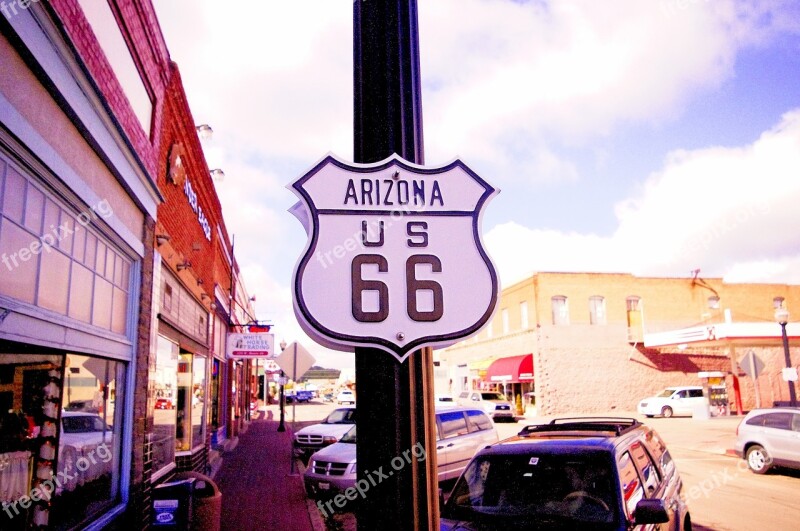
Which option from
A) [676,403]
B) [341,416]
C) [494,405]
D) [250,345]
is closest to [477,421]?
[341,416]

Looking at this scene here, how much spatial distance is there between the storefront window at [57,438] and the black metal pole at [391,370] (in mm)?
3898

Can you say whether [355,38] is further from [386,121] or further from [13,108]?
[13,108]

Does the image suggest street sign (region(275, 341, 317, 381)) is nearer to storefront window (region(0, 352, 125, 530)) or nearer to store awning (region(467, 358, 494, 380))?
storefront window (region(0, 352, 125, 530))

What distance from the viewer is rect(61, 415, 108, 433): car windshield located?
583 centimetres

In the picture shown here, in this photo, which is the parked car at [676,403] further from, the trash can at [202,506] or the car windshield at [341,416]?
the trash can at [202,506]

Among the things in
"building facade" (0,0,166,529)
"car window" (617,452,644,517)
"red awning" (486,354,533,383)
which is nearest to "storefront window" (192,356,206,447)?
"building facade" (0,0,166,529)

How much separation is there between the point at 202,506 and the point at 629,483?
14.7ft

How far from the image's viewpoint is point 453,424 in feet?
37.6

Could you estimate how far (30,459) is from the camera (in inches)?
202

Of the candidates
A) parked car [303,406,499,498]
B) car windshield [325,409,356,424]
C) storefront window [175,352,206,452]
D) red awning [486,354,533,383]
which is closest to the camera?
parked car [303,406,499,498]

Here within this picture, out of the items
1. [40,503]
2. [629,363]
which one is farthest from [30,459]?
[629,363]

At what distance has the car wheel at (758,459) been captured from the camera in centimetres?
1275

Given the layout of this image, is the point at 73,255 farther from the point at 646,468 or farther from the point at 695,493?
the point at 695,493

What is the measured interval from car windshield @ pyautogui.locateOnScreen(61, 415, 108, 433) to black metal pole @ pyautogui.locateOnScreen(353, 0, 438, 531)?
5011 millimetres
